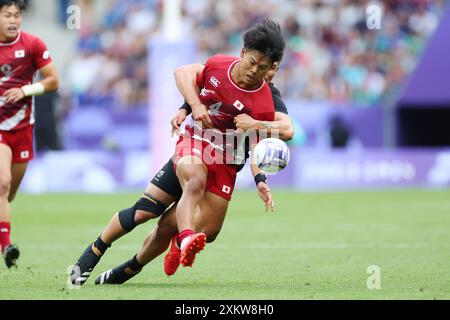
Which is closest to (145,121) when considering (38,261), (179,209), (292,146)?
(292,146)

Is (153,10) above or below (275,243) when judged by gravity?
above

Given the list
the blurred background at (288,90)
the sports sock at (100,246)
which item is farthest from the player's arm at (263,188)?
the blurred background at (288,90)

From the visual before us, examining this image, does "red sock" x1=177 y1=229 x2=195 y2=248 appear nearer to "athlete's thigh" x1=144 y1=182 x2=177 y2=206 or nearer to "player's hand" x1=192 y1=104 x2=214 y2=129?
"athlete's thigh" x1=144 y1=182 x2=177 y2=206

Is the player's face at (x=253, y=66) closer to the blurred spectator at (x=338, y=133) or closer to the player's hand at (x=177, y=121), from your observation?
the player's hand at (x=177, y=121)

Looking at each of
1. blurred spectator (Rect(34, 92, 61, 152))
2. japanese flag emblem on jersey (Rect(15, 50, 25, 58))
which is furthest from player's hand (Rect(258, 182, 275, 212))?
blurred spectator (Rect(34, 92, 61, 152))

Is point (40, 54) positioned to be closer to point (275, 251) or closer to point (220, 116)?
point (220, 116)

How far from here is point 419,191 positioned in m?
23.0

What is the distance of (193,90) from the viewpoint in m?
8.77

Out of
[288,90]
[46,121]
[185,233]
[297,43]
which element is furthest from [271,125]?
[297,43]

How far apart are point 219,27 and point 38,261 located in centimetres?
1758

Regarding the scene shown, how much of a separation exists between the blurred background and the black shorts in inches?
509

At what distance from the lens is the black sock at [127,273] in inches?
349

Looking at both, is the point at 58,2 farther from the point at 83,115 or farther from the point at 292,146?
the point at 292,146

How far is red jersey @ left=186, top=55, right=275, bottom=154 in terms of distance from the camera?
8.75 m
